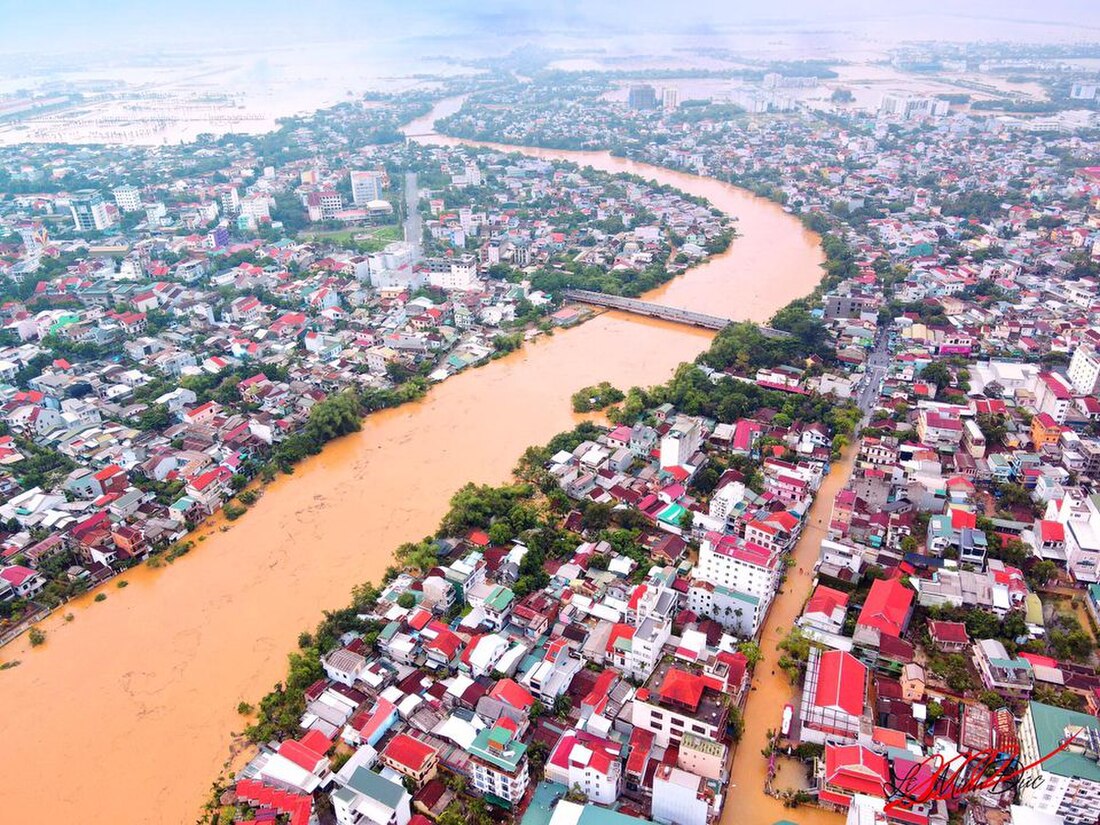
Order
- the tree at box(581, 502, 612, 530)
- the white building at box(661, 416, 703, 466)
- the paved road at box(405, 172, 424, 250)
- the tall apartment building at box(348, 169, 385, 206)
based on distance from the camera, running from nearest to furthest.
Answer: the tree at box(581, 502, 612, 530)
the white building at box(661, 416, 703, 466)
the paved road at box(405, 172, 424, 250)
the tall apartment building at box(348, 169, 385, 206)

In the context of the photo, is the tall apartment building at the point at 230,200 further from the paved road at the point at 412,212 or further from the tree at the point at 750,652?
the tree at the point at 750,652

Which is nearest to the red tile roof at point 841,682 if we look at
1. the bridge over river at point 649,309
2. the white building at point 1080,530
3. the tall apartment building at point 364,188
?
the white building at point 1080,530

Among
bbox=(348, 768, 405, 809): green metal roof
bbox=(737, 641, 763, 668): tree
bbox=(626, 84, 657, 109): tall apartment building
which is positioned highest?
bbox=(626, 84, 657, 109): tall apartment building

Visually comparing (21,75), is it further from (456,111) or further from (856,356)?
(856,356)

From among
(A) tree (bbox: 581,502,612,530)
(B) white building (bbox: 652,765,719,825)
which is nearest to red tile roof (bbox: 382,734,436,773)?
(B) white building (bbox: 652,765,719,825)

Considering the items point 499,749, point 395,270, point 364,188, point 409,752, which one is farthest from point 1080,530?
point 364,188

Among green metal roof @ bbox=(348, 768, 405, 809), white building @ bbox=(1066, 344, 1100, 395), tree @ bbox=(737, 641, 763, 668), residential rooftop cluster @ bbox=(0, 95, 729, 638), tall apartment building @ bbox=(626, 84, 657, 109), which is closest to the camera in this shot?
green metal roof @ bbox=(348, 768, 405, 809)

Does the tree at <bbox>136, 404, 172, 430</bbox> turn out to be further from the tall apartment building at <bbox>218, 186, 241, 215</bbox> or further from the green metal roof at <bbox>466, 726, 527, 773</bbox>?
the tall apartment building at <bbox>218, 186, 241, 215</bbox>
